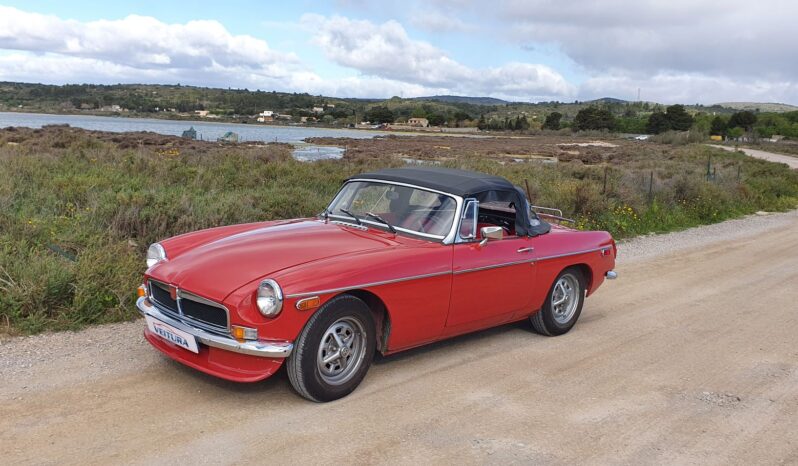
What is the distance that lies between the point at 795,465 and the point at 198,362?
11.8 feet

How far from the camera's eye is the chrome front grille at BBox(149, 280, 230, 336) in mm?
4008

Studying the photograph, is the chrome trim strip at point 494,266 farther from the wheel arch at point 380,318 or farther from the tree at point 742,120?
the tree at point 742,120

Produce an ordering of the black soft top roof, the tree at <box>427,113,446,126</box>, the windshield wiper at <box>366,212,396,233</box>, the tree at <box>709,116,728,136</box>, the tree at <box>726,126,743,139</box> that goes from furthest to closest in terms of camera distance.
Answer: the tree at <box>427,113,446,126</box>
the tree at <box>709,116,728,136</box>
the tree at <box>726,126,743,139</box>
the black soft top roof
the windshield wiper at <box>366,212,396,233</box>

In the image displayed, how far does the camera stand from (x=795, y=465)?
147 inches

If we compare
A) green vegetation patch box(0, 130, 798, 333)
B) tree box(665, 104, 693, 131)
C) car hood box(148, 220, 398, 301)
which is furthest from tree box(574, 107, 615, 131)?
→ car hood box(148, 220, 398, 301)

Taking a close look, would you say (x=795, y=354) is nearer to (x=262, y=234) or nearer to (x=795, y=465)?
(x=795, y=465)

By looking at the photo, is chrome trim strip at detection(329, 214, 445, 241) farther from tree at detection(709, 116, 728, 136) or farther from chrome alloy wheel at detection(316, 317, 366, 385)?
tree at detection(709, 116, 728, 136)

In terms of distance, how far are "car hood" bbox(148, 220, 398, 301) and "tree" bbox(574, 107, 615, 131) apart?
119462 mm

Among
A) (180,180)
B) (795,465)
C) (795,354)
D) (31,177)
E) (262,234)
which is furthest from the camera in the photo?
(180,180)

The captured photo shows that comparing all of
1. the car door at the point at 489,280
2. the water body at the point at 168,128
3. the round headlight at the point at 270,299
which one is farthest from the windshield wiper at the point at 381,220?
the water body at the point at 168,128

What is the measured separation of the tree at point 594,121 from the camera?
120 meters

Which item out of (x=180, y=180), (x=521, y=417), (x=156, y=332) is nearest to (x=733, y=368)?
(x=521, y=417)

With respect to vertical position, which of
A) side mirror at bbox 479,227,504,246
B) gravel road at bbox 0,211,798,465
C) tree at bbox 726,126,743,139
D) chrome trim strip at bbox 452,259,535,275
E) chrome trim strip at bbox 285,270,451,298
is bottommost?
gravel road at bbox 0,211,798,465

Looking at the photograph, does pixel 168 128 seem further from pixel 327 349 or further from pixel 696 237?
pixel 327 349
